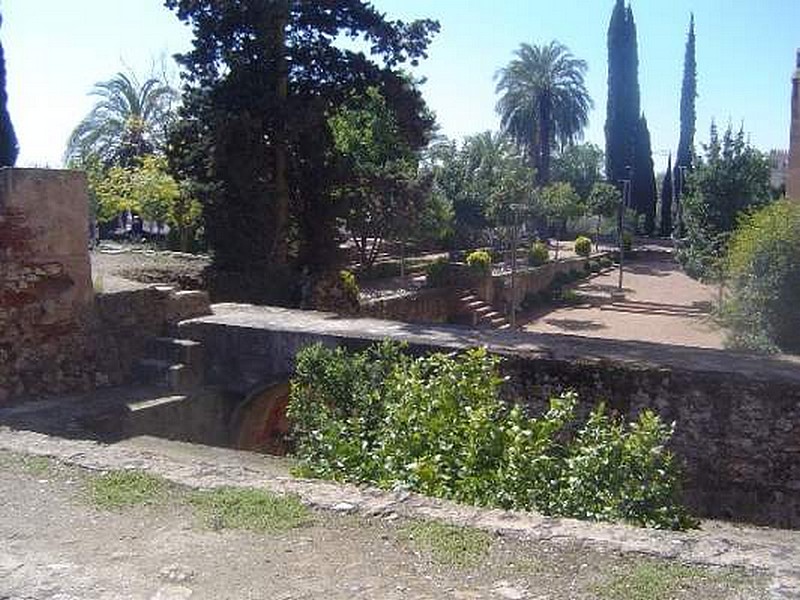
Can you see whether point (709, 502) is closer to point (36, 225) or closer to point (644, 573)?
point (644, 573)

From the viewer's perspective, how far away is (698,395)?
8.01m

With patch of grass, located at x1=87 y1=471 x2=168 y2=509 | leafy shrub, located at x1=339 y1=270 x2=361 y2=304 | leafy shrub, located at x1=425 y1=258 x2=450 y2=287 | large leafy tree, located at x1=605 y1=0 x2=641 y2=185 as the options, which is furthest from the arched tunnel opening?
large leafy tree, located at x1=605 y1=0 x2=641 y2=185

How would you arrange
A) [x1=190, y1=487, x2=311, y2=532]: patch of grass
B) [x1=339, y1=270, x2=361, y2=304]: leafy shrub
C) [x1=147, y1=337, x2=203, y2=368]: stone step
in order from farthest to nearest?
1. [x1=339, y1=270, x2=361, y2=304]: leafy shrub
2. [x1=147, y1=337, x2=203, y2=368]: stone step
3. [x1=190, y1=487, x2=311, y2=532]: patch of grass

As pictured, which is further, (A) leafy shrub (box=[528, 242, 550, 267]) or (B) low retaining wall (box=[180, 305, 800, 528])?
(A) leafy shrub (box=[528, 242, 550, 267])

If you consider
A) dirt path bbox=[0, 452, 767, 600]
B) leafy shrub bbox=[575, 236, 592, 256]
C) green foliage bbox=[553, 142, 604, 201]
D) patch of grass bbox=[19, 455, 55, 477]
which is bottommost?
dirt path bbox=[0, 452, 767, 600]

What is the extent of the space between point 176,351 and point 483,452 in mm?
5586

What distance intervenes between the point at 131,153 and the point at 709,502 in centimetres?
2633

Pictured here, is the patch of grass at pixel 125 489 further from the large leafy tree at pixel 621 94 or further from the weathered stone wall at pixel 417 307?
the large leafy tree at pixel 621 94

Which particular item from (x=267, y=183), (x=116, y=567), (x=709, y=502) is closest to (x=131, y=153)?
(x=267, y=183)

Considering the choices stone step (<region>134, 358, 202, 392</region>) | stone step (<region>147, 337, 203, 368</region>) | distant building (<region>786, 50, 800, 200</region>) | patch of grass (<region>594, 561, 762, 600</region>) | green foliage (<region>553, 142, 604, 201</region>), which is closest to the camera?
patch of grass (<region>594, 561, 762, 600</region>)

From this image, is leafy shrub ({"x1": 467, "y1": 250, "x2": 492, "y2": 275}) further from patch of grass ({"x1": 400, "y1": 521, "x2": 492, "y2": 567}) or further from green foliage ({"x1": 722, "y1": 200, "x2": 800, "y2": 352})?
patch of grass ({"x1": 400, "y1": 521, "x2": 492, "y2": 567})

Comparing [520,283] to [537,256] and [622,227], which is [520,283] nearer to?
[537,256]

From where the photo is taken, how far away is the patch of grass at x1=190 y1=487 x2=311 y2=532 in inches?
175

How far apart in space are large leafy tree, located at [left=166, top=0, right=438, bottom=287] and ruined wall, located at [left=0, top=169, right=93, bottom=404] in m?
5.87
